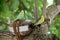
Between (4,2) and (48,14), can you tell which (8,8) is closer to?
(4,2)

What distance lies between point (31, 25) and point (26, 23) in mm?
19

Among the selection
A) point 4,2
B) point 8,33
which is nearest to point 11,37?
point 8,33

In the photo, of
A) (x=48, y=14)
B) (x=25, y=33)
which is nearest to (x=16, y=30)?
(x=25, y=33)

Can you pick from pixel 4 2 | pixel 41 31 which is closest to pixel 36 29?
pixel 41 31

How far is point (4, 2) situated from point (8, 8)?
29 millimetres

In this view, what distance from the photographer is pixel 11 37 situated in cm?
50

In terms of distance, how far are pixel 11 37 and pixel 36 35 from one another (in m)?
0.08

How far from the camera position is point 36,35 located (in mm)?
497

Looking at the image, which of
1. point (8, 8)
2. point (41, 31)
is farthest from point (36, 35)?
point (8, 8)

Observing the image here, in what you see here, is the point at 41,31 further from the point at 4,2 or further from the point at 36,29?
the point at 4,2

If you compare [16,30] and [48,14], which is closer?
[16,30]

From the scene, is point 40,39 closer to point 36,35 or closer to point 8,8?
point 36,35

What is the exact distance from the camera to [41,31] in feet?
1.64

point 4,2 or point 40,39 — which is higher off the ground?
point 4,2
